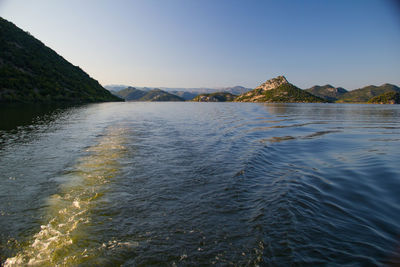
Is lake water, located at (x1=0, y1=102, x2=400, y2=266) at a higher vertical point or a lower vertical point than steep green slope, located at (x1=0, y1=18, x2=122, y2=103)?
lower

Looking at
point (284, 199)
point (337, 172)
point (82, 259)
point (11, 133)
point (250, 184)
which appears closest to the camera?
point (82, 259)

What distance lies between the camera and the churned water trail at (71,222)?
5.31m

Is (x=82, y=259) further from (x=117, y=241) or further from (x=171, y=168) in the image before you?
(x=171, y=168)

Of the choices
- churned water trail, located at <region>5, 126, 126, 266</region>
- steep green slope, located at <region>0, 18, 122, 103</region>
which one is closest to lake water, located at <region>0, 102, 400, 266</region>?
churned water trail, located at <region>5, 126, 126, 266</region>

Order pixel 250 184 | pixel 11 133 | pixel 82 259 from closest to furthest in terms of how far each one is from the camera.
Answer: pixel 82 259
pixel 250 184
pixel 11 133

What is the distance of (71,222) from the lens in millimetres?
6969

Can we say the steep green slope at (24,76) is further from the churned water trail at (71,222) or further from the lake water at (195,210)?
the churned water trail at (71,222)

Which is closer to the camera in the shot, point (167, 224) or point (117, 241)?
point (117, 241)

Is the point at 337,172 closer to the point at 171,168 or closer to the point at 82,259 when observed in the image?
the point at 171,168

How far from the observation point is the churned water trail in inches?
209

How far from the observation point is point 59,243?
5.89 meters

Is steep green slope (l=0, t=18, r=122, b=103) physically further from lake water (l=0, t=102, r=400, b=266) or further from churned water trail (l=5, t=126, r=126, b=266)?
churned water trail (l=5, t=126, r=126, b=266)

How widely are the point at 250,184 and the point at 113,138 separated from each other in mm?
17522

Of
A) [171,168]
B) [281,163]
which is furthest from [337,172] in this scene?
[171,168]
